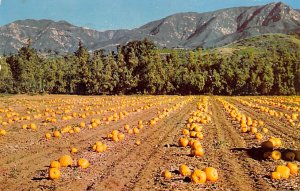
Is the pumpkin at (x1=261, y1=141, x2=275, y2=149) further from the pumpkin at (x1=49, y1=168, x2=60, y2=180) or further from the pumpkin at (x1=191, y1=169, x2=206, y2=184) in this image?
the pumpkin at (x1=49, y1=168, x2=60, y2=180)

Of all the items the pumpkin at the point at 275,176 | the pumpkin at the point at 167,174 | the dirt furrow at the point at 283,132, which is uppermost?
the pumpkin at the point at 167,174

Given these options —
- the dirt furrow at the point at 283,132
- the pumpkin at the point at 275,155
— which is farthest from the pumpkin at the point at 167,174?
the dirt furrow at the point at 283,132

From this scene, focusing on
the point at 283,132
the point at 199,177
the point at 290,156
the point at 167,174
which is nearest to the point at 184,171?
the point at 167,174

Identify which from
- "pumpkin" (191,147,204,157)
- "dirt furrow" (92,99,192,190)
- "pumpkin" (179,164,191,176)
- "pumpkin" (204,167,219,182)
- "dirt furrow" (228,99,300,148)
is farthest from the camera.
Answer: "dirt furrow" (228,99,300,148)

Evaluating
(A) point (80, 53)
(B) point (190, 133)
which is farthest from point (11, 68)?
(B) point (190, 133)

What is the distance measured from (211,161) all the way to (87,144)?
5880 millimetres

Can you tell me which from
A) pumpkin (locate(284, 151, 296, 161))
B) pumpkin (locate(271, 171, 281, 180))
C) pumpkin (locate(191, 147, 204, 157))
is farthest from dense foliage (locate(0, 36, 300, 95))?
pumpkin (locate(271, 171, 281, 180))

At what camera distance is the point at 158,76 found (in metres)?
78.7

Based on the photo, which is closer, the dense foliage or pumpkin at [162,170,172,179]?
pumpkin at [162,170,172,179]

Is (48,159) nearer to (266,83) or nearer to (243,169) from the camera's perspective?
(243,169)

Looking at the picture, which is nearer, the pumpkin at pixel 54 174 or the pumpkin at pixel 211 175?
the pumpkin at pixel 211 175

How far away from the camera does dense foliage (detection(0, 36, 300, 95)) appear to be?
3103 inches

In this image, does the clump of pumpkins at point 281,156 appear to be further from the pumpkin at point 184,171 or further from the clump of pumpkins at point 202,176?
the pumpkin at point 184,171

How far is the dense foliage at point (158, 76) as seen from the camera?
78812 millimetres
